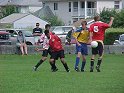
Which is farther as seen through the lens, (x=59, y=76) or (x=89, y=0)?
(x=89, y=0)

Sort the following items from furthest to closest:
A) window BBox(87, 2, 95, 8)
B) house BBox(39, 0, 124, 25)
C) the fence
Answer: window BBox(87, 2, 95, 8) < house BBox(39, 0, 124, 25) < the fence

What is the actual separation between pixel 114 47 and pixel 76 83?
70.8 ft

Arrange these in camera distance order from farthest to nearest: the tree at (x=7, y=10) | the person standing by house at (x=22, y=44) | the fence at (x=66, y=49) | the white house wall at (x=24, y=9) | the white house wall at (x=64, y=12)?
the white house wall at (x=24, y=9)
the tree at (x=7, y=10)
the white house wall at (x=64, y=12)
the fence at (x=66, y=49)
the person standing by house at (x=22, y=44)

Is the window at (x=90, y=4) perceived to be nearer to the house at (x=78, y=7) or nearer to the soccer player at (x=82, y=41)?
the house at (x=78, y=7)

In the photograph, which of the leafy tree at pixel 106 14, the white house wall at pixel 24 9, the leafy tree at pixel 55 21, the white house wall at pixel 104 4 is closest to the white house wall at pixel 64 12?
the leafy tree at pixel 55 21

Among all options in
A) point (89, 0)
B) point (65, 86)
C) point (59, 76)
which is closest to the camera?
point (65, 86)

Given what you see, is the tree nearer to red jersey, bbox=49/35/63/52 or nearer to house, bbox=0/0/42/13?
house, bbox=0/0/42/13

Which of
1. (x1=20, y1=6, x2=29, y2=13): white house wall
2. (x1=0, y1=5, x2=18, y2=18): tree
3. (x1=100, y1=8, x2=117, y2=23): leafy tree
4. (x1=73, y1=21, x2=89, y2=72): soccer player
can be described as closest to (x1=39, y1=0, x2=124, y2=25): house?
(x1=100, y1=8, x2=117, y2=23): leafy tree

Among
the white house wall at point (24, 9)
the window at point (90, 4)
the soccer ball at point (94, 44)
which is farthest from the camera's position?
the white house wall at point (24, 9)

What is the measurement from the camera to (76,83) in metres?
16.3

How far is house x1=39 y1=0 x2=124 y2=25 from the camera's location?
8712 cm

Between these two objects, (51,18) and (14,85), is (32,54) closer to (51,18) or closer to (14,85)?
(14,85)

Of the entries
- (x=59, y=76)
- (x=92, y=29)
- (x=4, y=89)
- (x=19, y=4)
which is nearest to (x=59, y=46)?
(x=92, y=29)

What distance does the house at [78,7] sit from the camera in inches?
3430
